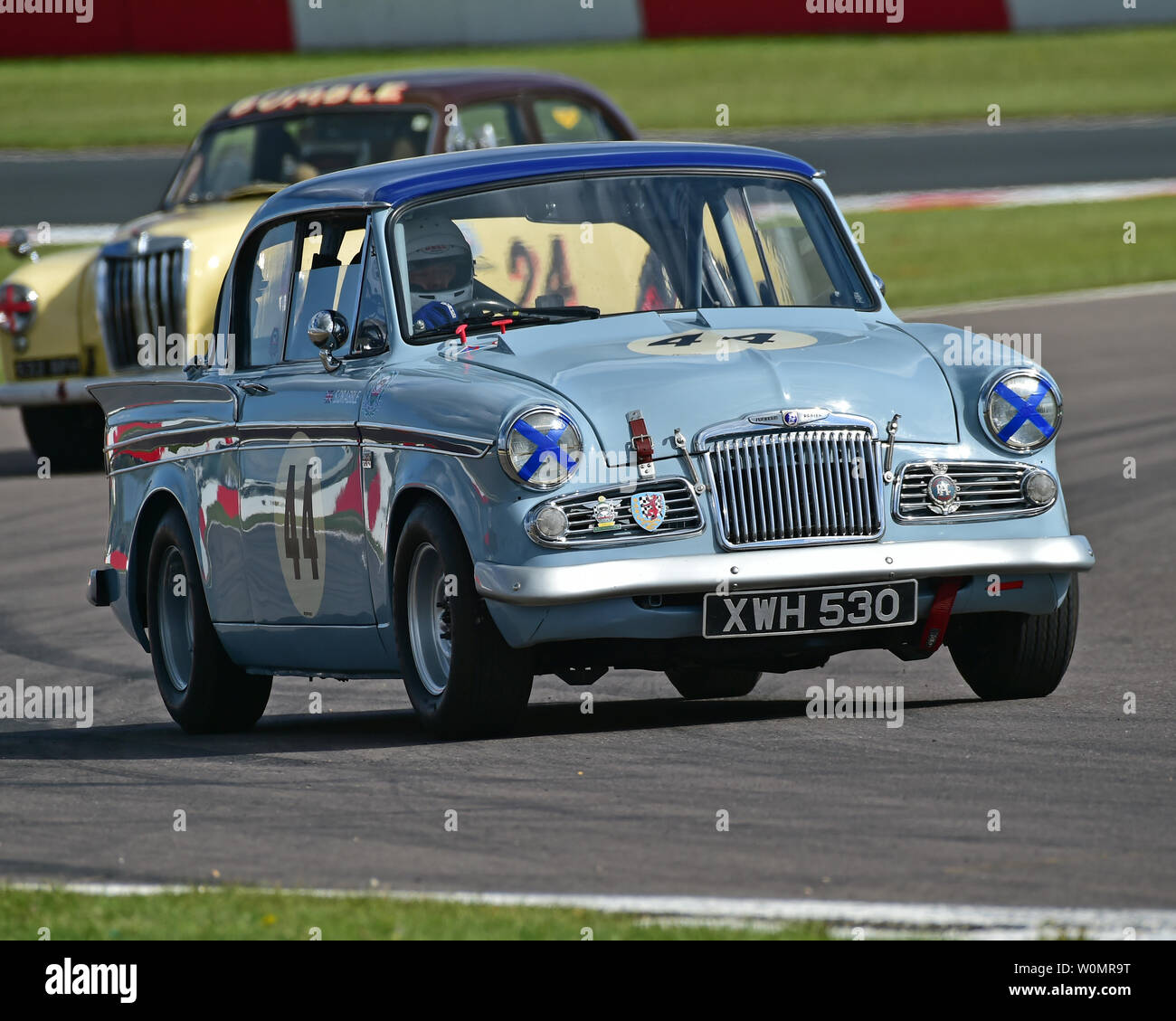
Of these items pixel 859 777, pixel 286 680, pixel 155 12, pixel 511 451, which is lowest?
pixel 286 680

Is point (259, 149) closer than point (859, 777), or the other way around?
point (859, 777)

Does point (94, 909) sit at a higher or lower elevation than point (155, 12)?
lower

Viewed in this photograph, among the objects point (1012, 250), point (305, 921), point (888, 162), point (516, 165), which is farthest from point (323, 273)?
point (888, 162)

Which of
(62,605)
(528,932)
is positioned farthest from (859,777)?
(62,605)

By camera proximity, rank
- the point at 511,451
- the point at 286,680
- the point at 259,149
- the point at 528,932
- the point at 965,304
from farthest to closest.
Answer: the point at 965,304
the point at 259,149
the point at 286,680
the point at 511,451
the point at 528,932

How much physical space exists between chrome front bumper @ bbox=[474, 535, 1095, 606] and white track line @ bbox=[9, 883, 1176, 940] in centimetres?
180

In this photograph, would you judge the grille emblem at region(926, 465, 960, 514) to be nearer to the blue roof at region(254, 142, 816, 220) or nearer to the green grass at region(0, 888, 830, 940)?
the blue roof at region(254, 142, 816, 220)

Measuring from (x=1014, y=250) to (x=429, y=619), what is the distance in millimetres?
17687

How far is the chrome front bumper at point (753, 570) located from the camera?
693cm

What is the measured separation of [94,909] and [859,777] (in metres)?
2.11

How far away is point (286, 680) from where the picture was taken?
10.6 m

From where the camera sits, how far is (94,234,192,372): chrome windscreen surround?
14.5 metres

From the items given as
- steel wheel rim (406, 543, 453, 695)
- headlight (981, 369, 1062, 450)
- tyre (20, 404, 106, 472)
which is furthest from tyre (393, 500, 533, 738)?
tyre (20, 404, 106, 472)
